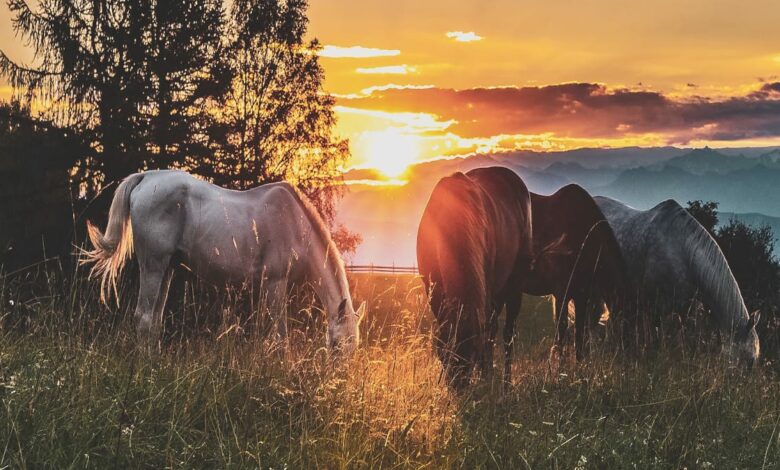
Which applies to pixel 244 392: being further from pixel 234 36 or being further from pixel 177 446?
pixel 234 36

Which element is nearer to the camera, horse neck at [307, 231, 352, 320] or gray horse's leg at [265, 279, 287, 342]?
gray horse's leg at [265, 279, 287, 342]

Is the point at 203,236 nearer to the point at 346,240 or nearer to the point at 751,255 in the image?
the point at 751,255

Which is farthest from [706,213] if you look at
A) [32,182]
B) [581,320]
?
[32,182]

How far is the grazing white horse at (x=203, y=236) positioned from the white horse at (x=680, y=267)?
470 cm

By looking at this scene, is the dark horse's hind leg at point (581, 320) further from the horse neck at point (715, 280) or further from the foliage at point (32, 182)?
the foliage at point (32, 182)

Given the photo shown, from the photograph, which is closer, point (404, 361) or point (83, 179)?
point (404, 361)

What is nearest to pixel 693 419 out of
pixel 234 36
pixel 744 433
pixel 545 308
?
pixel 744 433

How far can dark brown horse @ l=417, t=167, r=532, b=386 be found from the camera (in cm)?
565

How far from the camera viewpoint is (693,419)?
573cm

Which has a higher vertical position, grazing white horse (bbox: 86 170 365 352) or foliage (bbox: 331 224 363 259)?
grazing white horse (bbox: 86 170 365 352)

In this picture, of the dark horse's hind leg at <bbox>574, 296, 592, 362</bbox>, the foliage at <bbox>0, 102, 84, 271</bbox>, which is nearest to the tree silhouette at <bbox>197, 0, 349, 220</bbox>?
the foliage at <bbox>0, 102, 84, 271</bbox>

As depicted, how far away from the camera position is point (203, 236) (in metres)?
9.11

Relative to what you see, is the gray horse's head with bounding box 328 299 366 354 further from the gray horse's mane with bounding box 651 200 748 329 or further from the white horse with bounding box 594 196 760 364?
the gray horse's mane with bounding box 651 200 748 329

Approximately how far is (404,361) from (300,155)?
56.1ft
